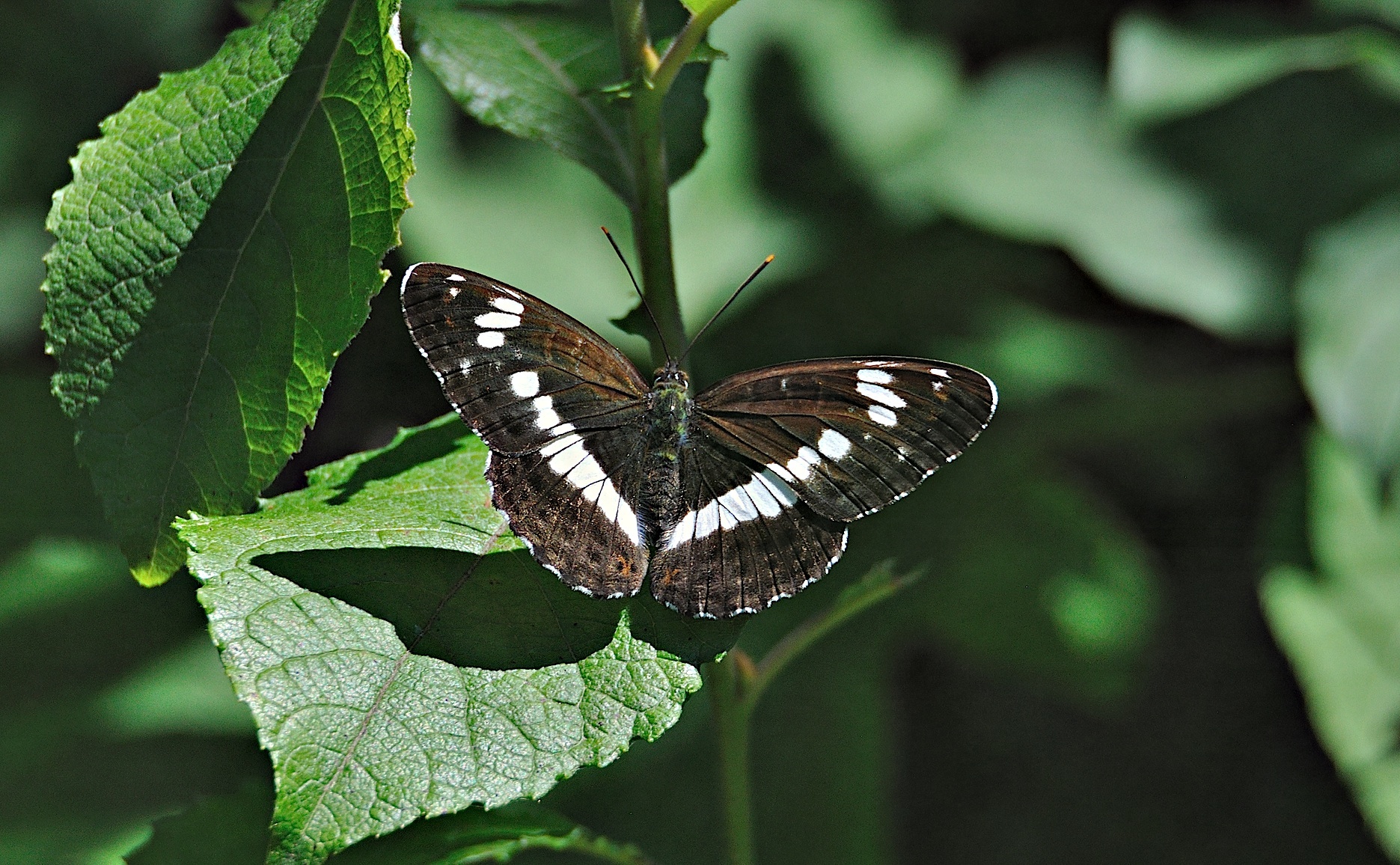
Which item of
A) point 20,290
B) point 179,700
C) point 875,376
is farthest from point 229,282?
point 20,290

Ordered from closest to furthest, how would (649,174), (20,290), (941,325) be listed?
(649,174) → (20,290) → (941,325)

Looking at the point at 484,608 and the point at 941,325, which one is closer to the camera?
the point at 484,608

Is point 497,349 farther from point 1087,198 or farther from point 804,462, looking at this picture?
point 1087,198

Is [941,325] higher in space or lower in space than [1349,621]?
higher

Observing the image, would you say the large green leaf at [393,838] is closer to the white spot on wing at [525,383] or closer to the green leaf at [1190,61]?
the white spot on wing at [525,383]

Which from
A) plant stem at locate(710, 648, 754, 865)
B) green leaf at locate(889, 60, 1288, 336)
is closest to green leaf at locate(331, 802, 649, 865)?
plant stem at locate(710, 648, 754, 865)

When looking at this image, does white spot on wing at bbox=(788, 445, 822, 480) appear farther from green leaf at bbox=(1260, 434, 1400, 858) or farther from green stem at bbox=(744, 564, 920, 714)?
green leaf at bbox=(1260, 434, 1400, 858)

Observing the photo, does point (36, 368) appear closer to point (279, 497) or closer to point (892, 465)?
point (279, 497)

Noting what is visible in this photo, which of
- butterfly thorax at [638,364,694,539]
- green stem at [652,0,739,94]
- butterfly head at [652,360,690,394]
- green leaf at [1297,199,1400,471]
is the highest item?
green stem at [652,0,739,94]
